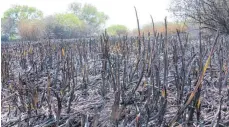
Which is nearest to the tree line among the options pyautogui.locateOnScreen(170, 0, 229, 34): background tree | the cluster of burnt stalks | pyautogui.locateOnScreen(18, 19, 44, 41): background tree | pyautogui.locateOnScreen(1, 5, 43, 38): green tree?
pyautogui.locateOnScreen(1, 5, 43, 38): green tree

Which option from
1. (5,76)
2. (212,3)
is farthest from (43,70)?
(212,3)

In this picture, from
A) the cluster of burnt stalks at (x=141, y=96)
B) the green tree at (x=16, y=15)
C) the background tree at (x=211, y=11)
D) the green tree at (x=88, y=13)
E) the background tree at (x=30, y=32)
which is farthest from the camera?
the green tree at (x=88, y=13)

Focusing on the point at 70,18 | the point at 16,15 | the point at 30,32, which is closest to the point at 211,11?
the point at 30,32

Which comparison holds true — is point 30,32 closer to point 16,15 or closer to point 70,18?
point 70,18

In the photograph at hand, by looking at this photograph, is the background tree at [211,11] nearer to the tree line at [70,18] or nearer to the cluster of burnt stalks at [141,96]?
the cluster of burnt stalks at [141,96]

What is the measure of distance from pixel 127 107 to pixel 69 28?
21170 millimetres

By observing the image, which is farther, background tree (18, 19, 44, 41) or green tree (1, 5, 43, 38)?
green tree (1, 5, 43, 38)

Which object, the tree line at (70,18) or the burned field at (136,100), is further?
the tree line at (70,18)

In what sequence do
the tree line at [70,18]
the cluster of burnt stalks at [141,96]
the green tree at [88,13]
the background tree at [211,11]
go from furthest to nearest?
1. the green tree at [88,13]
2. the tree line at [70,18]
3. the background tree at [211,11]
4. the cluster of burnt stalks at [141,96]

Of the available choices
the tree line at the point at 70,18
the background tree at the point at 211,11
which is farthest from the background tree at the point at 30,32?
the tree line at the point at 70,18

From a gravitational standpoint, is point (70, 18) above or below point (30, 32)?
above

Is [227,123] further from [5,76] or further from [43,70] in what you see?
[43,70]

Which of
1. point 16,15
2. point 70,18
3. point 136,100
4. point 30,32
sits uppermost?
point 16,15

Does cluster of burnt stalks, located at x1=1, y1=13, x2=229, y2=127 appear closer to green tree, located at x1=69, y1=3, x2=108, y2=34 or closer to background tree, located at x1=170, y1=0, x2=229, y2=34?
background tree, located at x1=170, y1=0, x2=229, y2=34
